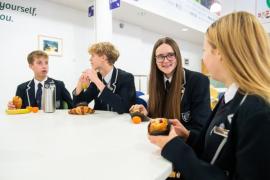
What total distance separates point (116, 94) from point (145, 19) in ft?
13.3

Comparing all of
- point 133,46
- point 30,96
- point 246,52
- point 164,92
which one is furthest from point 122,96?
point 133,46

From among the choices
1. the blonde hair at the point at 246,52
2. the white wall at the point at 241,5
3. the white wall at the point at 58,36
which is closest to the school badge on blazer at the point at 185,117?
the blonde hair at the point at 246,52

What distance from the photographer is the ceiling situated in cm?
420

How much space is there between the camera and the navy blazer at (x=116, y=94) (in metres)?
1.63

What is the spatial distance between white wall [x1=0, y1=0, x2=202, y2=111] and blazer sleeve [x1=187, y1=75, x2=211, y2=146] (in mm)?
3164

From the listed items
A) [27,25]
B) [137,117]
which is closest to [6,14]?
[27,25]

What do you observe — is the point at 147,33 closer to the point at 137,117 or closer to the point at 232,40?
the point at 137,117

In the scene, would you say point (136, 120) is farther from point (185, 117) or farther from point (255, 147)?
point (255, 147)

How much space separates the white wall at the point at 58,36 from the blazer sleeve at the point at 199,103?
316 centimetres

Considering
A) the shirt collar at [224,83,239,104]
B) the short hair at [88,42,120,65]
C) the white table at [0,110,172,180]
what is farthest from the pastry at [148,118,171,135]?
the short hair at [88,42,120,65]

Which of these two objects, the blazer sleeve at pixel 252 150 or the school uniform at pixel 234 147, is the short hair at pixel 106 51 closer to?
the school uniform at pixel 234 147

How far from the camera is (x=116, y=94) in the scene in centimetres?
172

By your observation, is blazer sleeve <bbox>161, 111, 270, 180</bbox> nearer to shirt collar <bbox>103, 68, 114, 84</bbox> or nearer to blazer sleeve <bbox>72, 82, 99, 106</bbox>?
shirt collar <bbox>103, 68, 114, 84</bbox>

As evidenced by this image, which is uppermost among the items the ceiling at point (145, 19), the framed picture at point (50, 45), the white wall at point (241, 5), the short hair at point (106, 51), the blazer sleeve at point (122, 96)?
the white wall at point (241, 5)
